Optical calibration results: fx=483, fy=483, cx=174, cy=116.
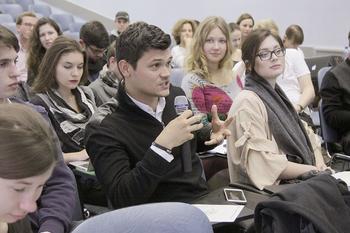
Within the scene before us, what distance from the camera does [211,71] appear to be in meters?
3.31

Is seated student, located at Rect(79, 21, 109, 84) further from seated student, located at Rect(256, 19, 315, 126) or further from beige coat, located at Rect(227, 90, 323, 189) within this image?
beige coat, located at Rect(227, 90, 323, 189)

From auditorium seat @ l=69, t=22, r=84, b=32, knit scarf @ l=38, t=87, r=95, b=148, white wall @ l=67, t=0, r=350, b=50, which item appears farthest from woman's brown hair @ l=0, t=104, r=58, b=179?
auditorium seat @ l=69, t=22, r=84, b=32

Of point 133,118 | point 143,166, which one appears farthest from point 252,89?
point 143,166

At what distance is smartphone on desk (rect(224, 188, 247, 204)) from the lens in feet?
5.70

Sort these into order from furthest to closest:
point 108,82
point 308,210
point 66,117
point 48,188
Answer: point 108,82, point 66,117, point 48,188, point 308,210

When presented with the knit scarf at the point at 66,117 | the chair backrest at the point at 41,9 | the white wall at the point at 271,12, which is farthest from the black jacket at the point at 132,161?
the chair backrest at the point at 41,9

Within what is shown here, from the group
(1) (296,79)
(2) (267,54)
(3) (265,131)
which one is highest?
(2) (267,54)

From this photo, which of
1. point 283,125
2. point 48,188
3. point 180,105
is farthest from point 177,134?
point 283,125

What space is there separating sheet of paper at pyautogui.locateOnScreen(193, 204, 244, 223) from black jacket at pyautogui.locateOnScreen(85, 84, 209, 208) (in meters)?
0.18

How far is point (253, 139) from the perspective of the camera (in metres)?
2.12

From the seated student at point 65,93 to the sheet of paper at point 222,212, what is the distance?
107 cm

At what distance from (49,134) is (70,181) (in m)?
0.69

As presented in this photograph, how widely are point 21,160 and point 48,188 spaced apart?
28.7 inches

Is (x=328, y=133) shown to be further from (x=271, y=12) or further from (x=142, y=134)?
(x=271, y=12)
